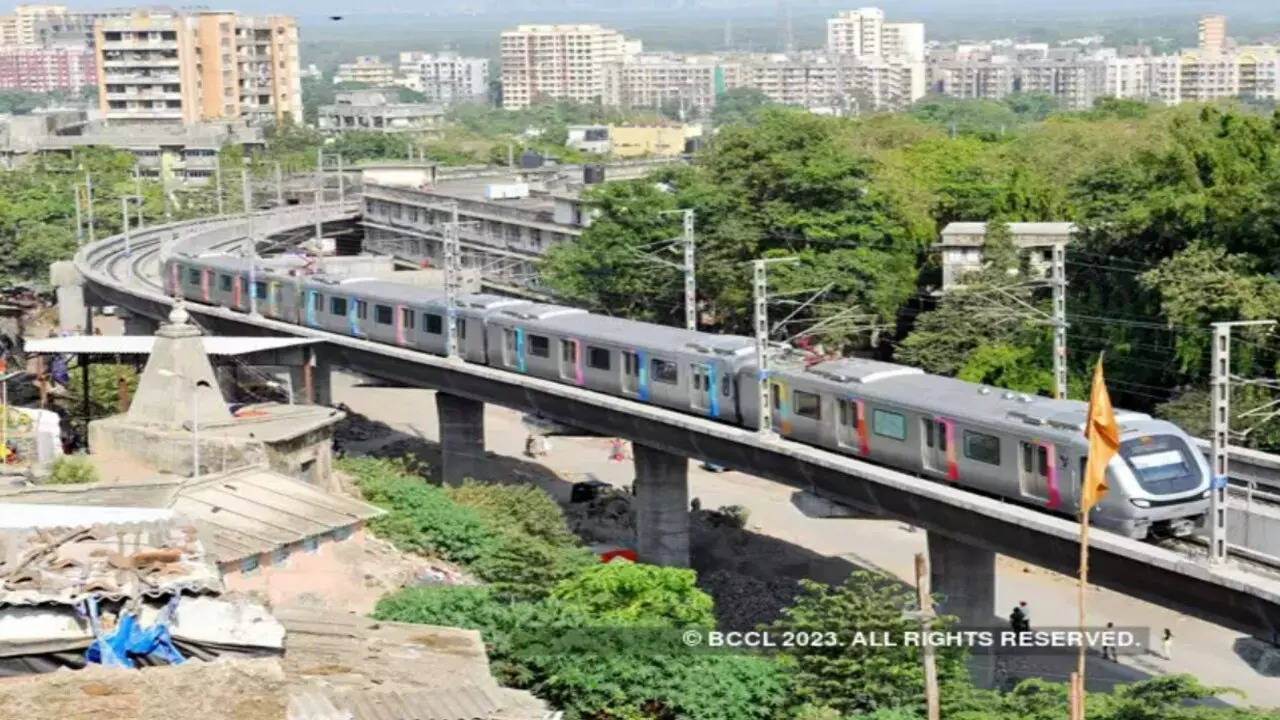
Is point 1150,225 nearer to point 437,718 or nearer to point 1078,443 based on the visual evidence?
point 1078,443

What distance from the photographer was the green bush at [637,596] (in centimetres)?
2531

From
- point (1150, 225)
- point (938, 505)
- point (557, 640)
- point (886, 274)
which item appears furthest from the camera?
point (886, 274)

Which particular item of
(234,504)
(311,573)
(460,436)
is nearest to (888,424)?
(311,573)

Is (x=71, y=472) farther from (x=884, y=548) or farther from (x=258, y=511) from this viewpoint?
(x=884, y=548)

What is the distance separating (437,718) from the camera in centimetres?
1641

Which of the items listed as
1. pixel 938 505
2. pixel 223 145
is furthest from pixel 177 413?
pixel 223 145

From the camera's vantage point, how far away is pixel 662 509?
38562mm

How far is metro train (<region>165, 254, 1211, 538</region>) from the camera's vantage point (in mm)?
26219

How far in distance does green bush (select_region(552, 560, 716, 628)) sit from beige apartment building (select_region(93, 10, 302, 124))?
119447mm

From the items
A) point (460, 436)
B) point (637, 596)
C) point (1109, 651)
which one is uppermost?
point (637, 596)

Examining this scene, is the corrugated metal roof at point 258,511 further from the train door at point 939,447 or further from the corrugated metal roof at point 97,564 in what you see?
the train door at point 939,447

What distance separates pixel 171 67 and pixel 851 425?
119 m

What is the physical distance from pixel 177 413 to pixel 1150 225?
22.0 m

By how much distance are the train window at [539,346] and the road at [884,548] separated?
568cm
